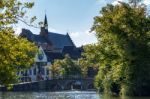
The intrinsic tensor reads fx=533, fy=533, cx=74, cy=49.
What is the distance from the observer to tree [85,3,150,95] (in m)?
55.1

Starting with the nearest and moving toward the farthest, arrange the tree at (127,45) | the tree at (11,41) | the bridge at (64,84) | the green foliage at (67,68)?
the tree at (11,41), the tree at (127,45), the bridge at (64,84), the green foliage at (67,68)

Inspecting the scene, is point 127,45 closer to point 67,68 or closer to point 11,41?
point 11,41

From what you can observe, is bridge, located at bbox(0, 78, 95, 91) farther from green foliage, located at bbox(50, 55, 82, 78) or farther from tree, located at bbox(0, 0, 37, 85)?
tree, located at bbox(0, 0, 37, 85)

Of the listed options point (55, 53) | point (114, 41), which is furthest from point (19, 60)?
point (55, 53)

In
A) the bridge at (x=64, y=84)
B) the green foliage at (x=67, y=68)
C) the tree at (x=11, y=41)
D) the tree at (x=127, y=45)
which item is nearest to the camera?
the tree at (x=11, y=41)

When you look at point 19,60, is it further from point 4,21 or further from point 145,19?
point 145,19

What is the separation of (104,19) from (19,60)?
34.8m

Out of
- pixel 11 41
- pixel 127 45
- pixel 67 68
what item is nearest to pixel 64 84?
pixel 67 68

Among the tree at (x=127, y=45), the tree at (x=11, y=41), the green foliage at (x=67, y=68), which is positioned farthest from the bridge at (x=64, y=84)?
the tree at (x=11, y=41)

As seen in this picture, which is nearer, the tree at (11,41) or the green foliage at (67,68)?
the tree at (11,41)

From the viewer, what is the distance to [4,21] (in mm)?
21422

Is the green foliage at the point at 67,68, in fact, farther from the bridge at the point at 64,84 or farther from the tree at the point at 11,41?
the tree at the point at 11,41

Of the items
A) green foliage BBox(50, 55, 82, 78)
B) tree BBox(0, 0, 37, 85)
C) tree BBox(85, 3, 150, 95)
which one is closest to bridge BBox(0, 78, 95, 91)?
green foliage BBox(50, 55, 82, 78)

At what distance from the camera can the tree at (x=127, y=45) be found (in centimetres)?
5509
